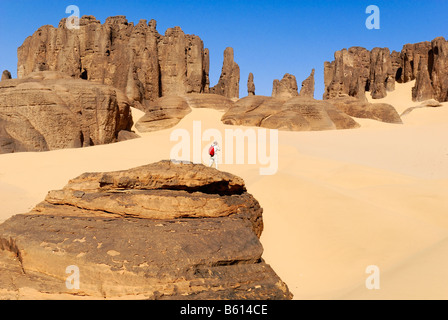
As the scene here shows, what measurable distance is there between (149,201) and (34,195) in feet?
14.4

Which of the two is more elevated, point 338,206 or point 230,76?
point 230,76

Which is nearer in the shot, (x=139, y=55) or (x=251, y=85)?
(x=139, y=55)

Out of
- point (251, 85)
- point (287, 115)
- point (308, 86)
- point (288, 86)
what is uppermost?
point (251, 85)

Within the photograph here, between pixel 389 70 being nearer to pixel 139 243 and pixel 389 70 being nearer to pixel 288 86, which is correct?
pixel 288 86

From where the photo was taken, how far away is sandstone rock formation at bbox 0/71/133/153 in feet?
37.9

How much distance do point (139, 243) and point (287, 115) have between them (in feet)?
44.7

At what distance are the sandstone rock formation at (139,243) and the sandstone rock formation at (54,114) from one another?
855 cm

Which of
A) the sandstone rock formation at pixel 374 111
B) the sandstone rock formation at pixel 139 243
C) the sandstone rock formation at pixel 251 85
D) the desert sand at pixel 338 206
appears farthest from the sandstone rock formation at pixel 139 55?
the sandstone rock formation at pixel 139 243

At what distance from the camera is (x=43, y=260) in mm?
3135

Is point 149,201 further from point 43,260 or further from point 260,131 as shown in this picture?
point 260,131

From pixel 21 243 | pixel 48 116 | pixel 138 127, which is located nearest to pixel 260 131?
pixel 138 127

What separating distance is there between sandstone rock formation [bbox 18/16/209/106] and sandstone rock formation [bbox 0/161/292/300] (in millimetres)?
32993

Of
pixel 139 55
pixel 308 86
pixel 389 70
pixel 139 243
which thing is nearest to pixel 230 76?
pixel 308 86

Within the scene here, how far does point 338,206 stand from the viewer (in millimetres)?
5180
